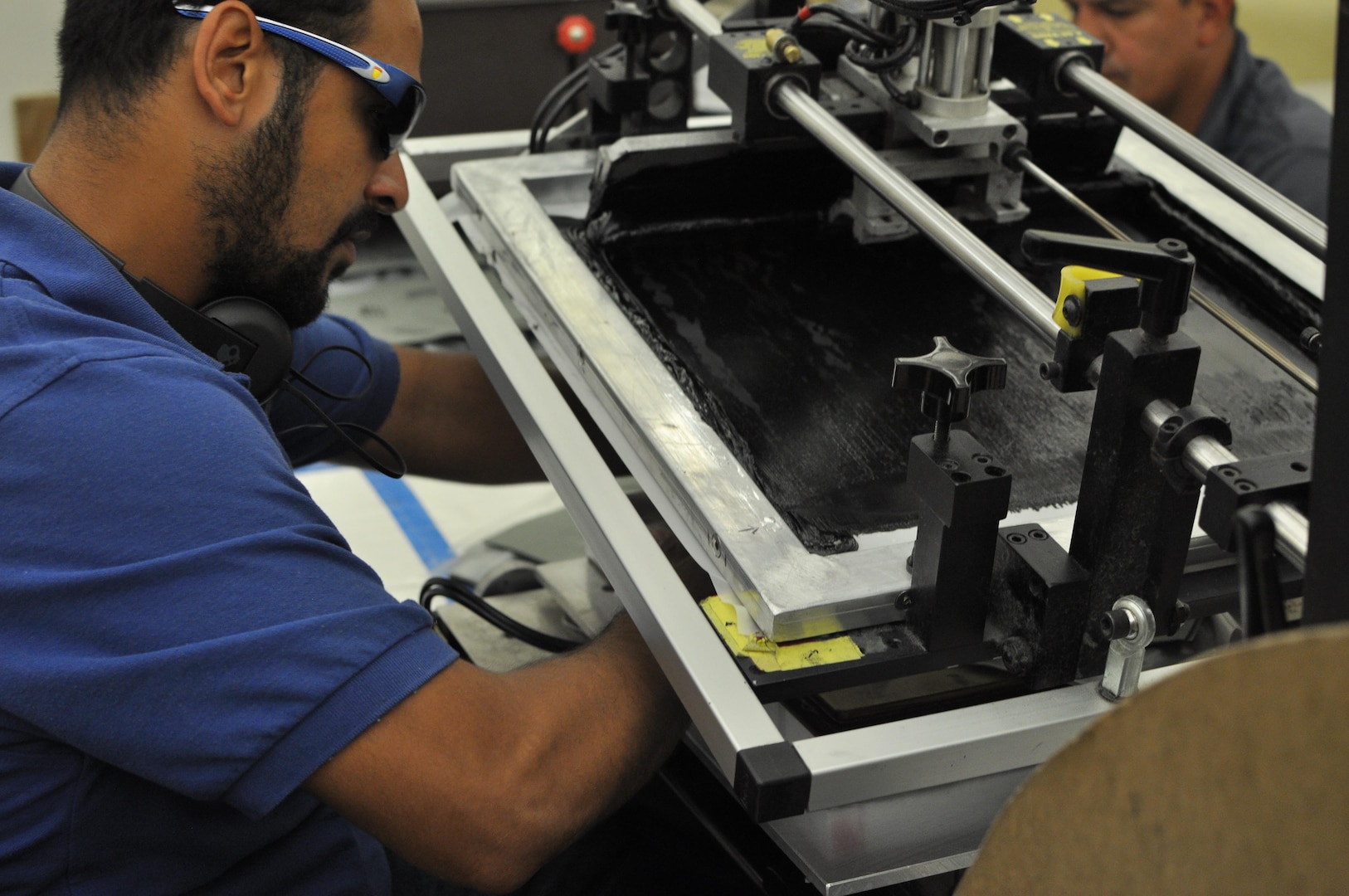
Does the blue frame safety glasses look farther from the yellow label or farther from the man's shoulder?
the man's shoulder

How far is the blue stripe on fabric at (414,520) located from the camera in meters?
2.07

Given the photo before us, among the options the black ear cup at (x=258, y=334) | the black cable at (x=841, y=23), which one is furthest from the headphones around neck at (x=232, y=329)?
the black cable at (x=841, y=23)

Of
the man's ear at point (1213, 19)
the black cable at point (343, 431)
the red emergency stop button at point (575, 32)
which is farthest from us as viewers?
the red emergency stop button at point (575, 32)

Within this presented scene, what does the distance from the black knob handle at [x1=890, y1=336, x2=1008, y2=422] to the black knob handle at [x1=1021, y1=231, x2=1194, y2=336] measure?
0.09 m

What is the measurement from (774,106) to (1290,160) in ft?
3.90

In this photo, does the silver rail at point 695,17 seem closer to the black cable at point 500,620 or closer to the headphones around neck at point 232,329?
the headphones around neck at point 232,329

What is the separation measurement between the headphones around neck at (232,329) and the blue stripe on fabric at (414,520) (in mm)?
885

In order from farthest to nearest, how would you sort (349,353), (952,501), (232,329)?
(349,353)
(232,329)
(952,501)

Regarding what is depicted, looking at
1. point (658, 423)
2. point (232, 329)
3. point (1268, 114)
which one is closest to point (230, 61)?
point (232, 329)

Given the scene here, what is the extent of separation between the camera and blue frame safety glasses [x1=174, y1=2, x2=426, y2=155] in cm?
98

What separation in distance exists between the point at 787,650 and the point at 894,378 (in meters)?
0.18

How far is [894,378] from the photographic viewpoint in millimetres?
821

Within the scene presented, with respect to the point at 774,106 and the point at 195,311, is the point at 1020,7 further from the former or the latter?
the point at 195,311

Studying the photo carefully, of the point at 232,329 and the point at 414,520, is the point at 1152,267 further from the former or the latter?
the point at 414,520
